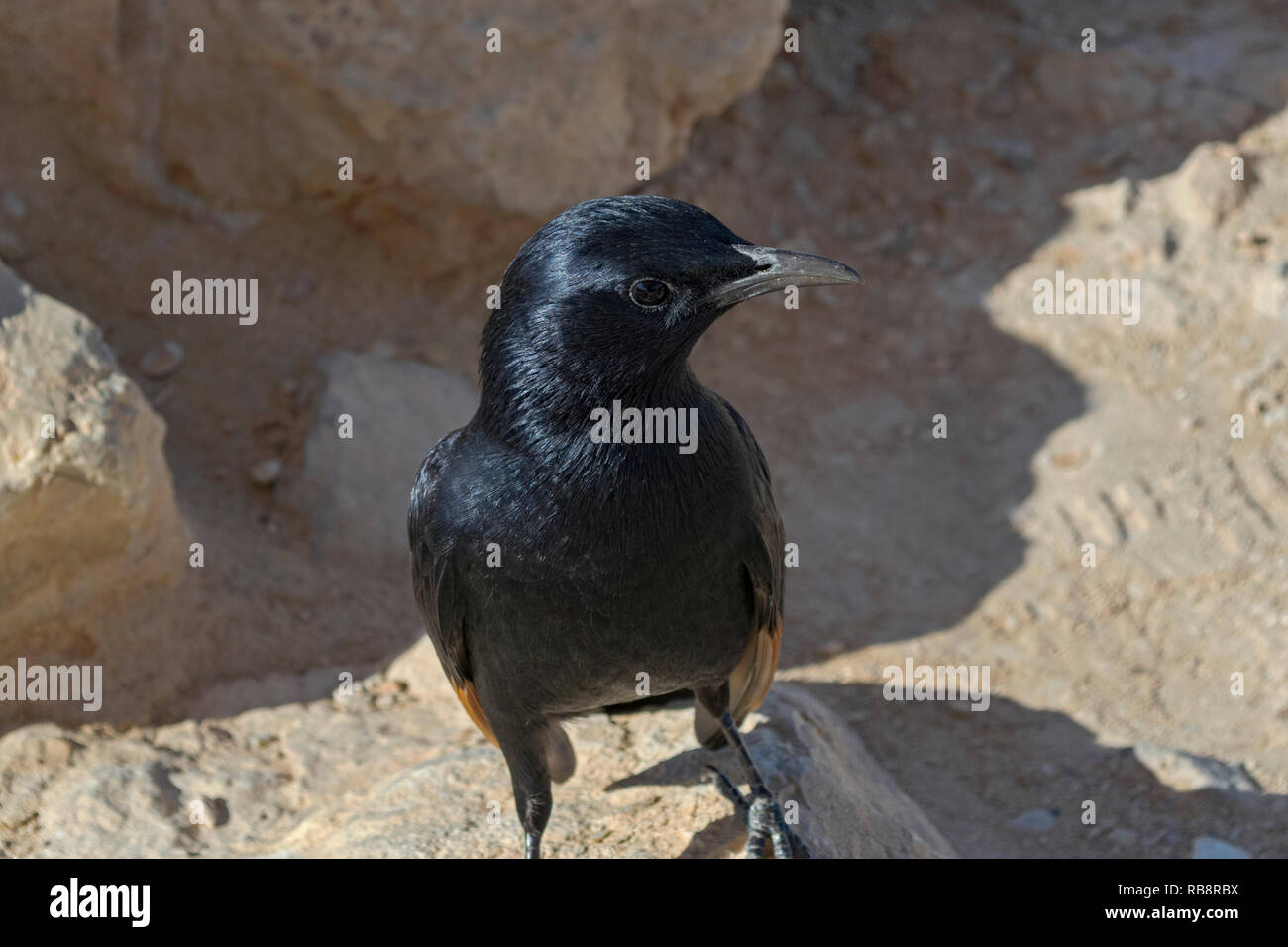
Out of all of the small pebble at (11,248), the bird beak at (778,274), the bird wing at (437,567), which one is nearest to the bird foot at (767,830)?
the bird wing at (437,567)

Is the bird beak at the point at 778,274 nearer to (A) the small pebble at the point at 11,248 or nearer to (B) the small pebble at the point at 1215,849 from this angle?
(B) the small pebble at the point at 1215,849

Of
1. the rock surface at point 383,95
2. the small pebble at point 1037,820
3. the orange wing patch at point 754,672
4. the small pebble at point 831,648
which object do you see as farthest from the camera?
the rock surface at point 383,95

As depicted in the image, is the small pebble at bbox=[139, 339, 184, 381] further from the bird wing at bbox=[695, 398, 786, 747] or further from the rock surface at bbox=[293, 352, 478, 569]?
the bird wing at bbox=[695, 398, 786, 747]

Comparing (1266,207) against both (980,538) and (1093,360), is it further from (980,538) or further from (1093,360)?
(980,538)

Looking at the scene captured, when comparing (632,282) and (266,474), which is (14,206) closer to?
(266,474)

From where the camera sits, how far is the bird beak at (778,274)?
10.3 ft

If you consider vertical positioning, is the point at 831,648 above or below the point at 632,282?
below

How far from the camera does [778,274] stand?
316cm

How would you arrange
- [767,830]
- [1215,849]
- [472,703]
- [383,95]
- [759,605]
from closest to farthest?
[759,605]
[767,830]
[472,703]
[1215,849]
[383,95]

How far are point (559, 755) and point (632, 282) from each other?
1.78 m

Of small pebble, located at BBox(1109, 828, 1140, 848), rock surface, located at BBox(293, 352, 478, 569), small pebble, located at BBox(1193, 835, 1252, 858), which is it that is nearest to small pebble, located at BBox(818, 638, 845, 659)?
small pebble, located at BBox(1109, 828, 1140, 848)

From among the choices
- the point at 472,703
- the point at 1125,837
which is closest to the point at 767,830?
the point at 472,703

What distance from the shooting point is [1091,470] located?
283 inches

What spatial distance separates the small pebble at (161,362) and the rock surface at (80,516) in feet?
4.27
